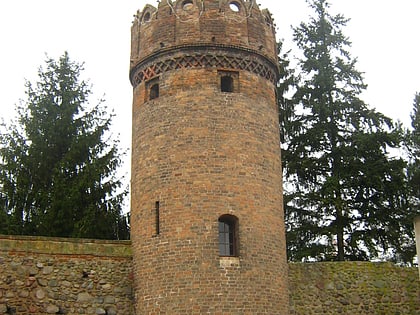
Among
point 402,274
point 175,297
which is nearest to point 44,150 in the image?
point 175,297

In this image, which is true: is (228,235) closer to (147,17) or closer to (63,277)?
(63,277)

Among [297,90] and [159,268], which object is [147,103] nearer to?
[159,268]

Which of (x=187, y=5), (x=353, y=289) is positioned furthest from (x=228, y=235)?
(x=187, y=5)

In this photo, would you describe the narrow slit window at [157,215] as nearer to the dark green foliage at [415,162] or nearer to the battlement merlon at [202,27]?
the battlement merlon at [202,27]

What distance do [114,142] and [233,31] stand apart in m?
9.37

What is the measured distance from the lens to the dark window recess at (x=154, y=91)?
618 inches

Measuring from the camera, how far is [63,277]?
1395 centimetres

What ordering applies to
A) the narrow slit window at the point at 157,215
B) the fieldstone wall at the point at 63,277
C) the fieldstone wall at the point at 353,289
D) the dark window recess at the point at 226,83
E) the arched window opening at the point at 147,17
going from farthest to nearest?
the arched window opening at the point at 147,17 → the dark window recess at the point at 226,83 → the fieldstone wall at the point at 353,289 → the narrow slit window at the point at 157,215 → the fieldstone wall at the point at 63,277

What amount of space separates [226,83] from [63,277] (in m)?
6.36

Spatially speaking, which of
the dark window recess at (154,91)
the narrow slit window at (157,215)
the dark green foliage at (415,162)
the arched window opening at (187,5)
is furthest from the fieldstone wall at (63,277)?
the dark green foliage at (415,162)

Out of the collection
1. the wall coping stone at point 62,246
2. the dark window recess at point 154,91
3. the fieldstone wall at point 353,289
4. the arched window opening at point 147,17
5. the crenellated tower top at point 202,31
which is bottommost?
the fieldstone wall at point 353,289

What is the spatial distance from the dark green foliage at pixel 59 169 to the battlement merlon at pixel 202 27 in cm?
676

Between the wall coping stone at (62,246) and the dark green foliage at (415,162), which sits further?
the dark green foliage at (415,162)

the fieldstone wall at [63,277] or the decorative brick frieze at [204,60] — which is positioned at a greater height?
the decorative brick frieze at [204,60]
